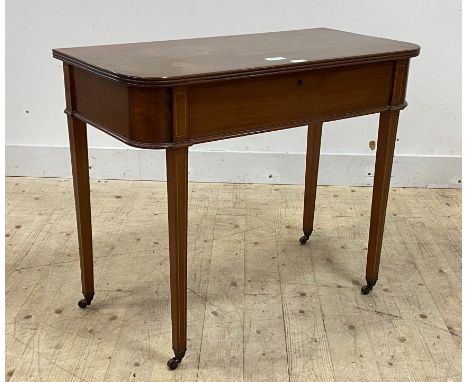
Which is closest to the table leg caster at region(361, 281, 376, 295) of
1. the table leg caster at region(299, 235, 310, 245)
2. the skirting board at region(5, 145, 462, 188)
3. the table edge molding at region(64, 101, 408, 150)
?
the table leg caster at region(299, 235, 310, 245)

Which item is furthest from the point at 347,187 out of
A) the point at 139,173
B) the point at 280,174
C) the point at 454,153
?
the point at 139,173

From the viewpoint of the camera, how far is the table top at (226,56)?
1766mm

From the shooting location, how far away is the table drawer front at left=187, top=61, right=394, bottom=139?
1.82 meters

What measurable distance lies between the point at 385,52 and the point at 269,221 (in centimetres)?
125

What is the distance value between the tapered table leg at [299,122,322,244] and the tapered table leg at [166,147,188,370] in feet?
3.30

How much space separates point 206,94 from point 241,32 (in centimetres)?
170

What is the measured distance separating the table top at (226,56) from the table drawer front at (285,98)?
0.14 feet

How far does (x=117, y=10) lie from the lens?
338cm

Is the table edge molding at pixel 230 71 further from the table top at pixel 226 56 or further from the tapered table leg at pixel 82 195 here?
the tapered table leg at pixel 82 195

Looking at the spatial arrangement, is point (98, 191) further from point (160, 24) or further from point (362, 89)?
point (362, 89)

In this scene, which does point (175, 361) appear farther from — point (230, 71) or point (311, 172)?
point (311, 172)

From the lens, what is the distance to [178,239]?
75.8 inches

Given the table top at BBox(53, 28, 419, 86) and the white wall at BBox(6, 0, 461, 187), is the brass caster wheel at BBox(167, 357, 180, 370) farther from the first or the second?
the white wall at BBox(6, 0, 461, 187)

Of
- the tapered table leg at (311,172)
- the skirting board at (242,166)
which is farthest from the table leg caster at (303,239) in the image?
the skirting board at (242,166)
